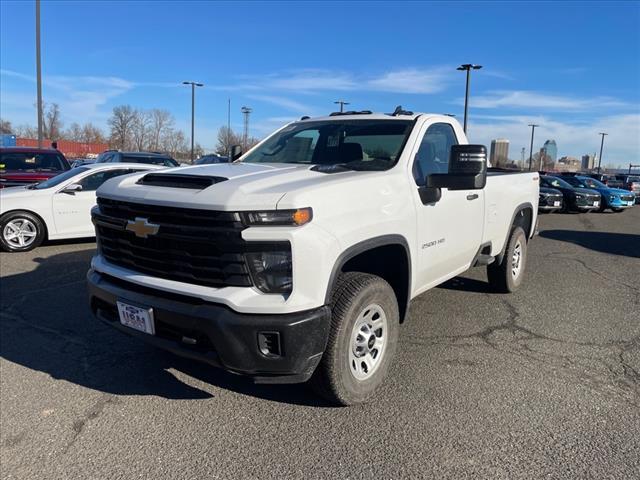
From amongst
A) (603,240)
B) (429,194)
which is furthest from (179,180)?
(603,240)

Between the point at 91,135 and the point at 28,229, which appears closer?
the point at 28,229

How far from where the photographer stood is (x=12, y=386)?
11.8 ft

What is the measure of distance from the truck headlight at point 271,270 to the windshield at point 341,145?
4.12 feet

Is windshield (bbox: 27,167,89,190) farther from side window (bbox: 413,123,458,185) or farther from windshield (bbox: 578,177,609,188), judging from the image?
windshield (bbox: 578,177,609,188)

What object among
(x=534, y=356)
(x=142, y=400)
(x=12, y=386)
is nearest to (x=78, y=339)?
(x=12, y=386)

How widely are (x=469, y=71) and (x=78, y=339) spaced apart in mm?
28274

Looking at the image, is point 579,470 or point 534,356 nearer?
point 579,470

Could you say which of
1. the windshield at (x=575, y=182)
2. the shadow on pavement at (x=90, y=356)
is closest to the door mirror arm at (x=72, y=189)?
the shadow on pavement at (x=90, y=356)

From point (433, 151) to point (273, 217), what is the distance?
6.99 feet

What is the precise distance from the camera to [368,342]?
3.30 m

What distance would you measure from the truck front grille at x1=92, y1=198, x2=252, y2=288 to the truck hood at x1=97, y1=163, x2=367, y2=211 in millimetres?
50

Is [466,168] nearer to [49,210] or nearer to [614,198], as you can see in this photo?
[49,210]

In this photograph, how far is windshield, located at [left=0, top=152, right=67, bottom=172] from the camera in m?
12.3

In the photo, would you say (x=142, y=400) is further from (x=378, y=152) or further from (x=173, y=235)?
(x=378, y=152)
